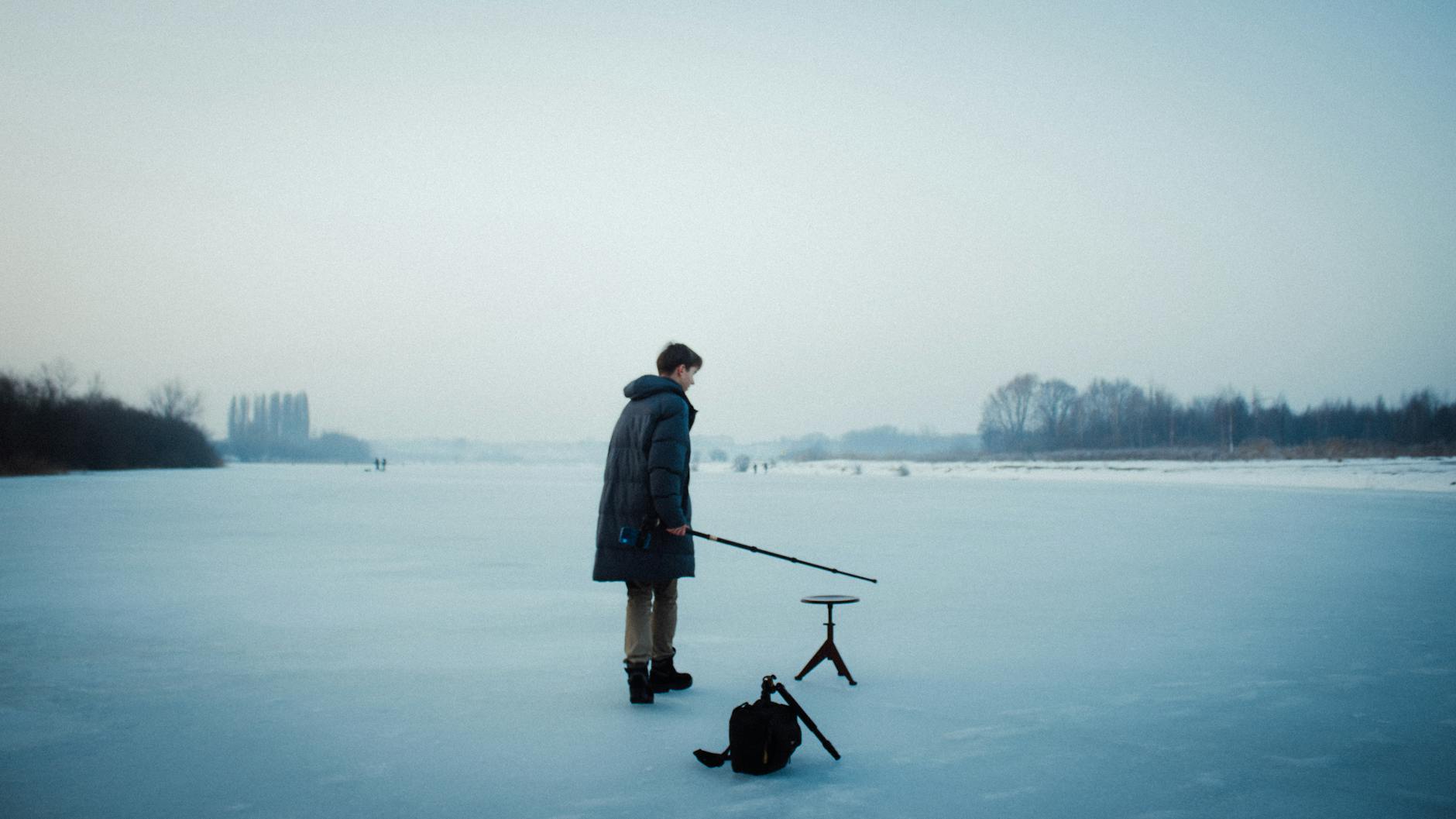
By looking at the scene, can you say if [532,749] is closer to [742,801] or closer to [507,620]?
[742,801]

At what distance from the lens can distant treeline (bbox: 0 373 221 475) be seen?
42656 millimetres

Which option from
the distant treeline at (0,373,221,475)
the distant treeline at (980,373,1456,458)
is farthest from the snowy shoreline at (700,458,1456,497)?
the distant treeline at (0,373,221,475)

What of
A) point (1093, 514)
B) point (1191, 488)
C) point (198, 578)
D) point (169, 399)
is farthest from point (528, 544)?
point (169, 399)

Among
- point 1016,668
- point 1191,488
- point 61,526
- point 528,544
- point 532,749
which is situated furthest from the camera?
point 1191,488

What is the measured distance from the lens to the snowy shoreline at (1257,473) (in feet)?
90.6

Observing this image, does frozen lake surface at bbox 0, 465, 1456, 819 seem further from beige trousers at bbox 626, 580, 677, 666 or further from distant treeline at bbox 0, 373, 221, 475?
distant treeline at bbox 0, 373, 221, 475

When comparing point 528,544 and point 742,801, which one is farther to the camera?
point 528,544

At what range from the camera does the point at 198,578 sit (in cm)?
839

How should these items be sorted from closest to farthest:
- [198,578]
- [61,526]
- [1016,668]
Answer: [1016,668]
[198,578]
[61,526]

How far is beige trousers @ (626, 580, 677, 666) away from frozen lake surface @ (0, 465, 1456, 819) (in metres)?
0.24

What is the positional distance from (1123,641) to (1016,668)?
1149 mm

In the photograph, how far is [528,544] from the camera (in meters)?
11.7

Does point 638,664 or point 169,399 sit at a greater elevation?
point 169,399

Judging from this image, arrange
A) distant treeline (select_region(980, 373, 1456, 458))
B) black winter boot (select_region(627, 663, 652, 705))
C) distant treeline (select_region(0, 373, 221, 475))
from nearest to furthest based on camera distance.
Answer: black winter boot (select_region(627, 663, 652, 705)) → distant treeline (select_region(0, 373, 221, 475)) → distant treeline (select_region(980, 373, 1456, 458))
